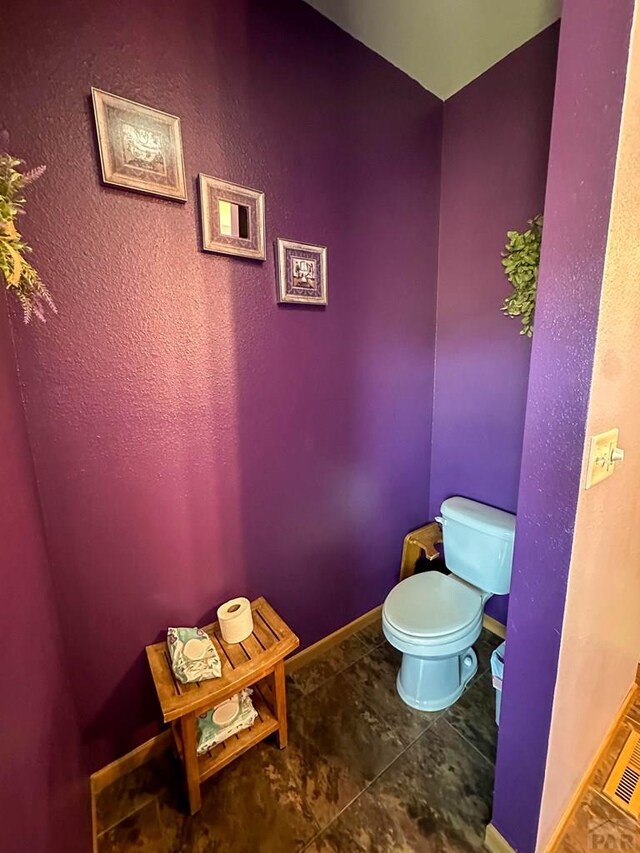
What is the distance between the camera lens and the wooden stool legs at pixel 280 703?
4.14ft

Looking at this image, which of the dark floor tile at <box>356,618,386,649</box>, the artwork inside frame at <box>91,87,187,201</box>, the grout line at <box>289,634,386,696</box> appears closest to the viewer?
the artwork inside frame at <box>91,87,187,201</box>

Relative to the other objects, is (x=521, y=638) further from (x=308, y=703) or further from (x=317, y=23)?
(x=317, y=23)

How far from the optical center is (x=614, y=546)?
1.01 metres

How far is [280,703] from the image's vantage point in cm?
130

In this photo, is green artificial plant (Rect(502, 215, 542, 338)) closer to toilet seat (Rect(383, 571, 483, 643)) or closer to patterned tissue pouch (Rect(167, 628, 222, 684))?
toilet seat (Rect(383, 571, 483, 643))

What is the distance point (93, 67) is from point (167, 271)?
49cm

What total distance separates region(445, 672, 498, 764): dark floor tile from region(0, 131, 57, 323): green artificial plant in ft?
6.53

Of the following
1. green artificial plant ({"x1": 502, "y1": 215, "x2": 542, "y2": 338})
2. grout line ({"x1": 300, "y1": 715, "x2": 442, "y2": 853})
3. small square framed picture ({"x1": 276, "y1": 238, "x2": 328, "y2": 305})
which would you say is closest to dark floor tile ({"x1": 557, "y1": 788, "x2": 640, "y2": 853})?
grout line ({"x1": 300, "y1": 715, "x2": 442, "y2": 853})

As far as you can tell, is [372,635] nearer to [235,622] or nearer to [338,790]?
[338,790]

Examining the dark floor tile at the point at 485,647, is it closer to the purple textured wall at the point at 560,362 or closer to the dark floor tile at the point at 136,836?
the purple textured wall at the point at 560,362

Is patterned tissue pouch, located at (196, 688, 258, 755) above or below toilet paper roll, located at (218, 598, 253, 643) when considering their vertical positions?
below

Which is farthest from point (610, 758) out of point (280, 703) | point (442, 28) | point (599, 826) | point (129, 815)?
point (442, 28)

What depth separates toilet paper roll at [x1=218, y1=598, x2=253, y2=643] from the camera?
1257mm

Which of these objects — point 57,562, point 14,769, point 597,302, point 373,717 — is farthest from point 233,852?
point 597,302
